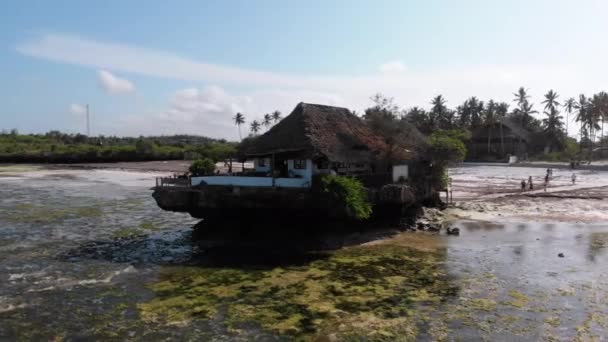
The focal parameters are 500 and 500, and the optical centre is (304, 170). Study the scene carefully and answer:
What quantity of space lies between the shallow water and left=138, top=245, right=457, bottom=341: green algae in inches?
1.7

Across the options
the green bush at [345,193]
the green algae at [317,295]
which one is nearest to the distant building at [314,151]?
the green bush at [345,193]

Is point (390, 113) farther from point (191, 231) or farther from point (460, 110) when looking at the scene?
point (460, 110)

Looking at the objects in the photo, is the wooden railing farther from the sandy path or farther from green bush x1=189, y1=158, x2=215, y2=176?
the sandy path

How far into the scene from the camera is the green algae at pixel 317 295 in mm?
13664

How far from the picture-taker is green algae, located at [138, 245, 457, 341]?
1366cm

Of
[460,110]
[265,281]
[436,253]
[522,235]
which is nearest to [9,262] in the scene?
[265,281]

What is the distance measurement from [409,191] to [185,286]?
572 inches

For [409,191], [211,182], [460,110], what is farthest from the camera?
[460,110]

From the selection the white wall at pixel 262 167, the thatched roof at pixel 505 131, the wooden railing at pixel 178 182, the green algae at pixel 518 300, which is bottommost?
the green algae at pixel 518 300

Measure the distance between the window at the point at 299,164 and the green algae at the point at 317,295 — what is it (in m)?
5.83

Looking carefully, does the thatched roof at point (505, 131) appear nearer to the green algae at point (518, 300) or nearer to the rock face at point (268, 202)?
the rock face at point (268, 202)

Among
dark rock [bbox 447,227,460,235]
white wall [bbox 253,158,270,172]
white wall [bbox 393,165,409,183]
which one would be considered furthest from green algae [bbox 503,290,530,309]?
white wall [bbox 253,158,270,172]

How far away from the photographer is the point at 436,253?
862 inches

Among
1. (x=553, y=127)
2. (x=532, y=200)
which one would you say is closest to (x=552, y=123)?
(x=553, y=127)
